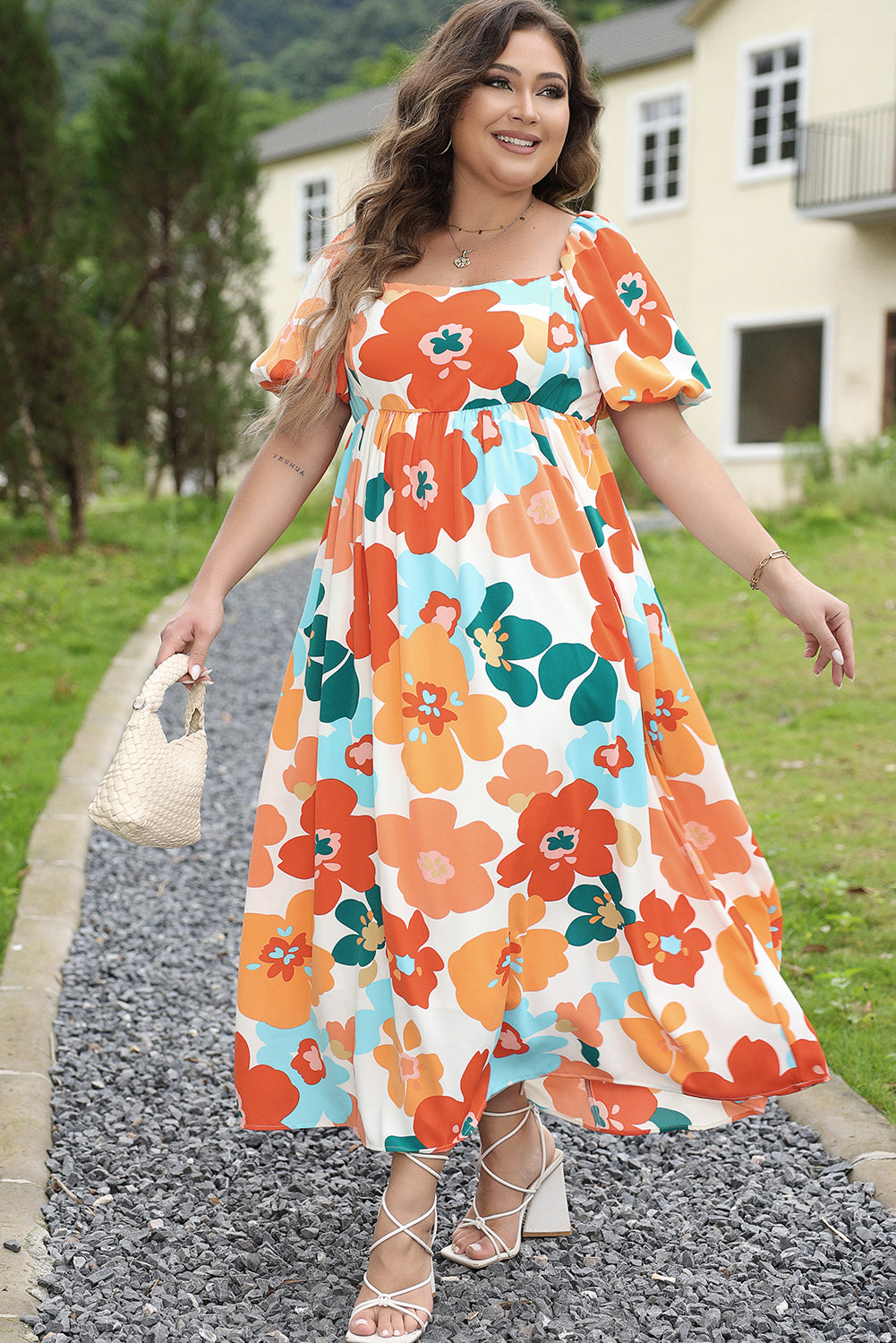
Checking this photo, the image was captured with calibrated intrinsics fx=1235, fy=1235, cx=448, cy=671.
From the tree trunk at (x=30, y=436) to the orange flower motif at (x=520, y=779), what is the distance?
773 cm

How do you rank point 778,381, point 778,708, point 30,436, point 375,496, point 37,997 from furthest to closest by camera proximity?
point 778,381 < point 30,436 < point 778,708 < point 37,997 < point 375,496

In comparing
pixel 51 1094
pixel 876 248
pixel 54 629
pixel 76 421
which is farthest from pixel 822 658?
pixel 876 248

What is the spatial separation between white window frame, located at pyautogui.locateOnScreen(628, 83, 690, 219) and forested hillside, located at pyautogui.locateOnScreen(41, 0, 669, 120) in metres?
11.7

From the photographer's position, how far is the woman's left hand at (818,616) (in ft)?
5.75

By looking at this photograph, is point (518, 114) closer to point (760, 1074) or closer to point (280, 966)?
point (280, 966)

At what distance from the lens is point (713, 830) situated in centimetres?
183

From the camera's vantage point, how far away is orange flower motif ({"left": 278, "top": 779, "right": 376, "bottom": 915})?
1831mm

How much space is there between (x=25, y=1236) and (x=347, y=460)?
1308 mm

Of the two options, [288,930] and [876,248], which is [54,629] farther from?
[876,248]

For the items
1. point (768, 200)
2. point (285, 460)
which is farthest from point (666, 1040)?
point (768, 200)

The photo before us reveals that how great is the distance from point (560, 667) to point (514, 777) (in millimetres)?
170

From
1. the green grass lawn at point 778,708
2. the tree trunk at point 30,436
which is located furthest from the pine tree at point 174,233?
the tree trunk at point 30,436

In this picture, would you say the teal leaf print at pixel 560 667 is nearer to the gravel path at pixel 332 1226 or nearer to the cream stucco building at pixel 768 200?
the gravel path at pixel 332 1226

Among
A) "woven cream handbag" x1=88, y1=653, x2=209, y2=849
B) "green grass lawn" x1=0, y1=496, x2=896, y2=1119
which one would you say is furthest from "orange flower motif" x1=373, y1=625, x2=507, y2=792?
"green grass lawn" x1=0, y1=496, x2=896, y2=1119
